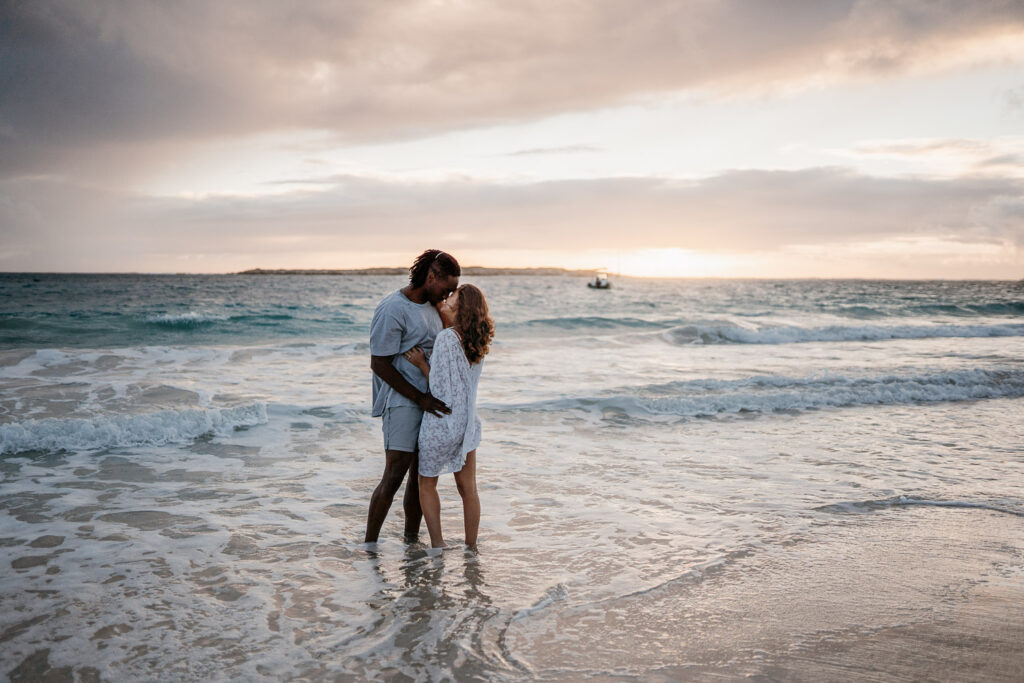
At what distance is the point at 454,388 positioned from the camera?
4523 mm

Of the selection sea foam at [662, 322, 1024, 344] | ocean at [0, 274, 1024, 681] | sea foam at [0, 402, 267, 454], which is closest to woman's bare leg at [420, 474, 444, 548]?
ocean at [0, 274, 1024, 681]

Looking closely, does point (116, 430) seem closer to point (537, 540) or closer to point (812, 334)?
point (537, 540)

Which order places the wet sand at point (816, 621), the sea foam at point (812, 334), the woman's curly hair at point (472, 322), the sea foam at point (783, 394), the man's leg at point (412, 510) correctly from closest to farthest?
the wet sand at point (816, 621) < the woman's curly hair at point (472, 322) < the man's leg at point (412, 510) < the sea foam at point (783, 394) < the sea foam at point (812, 334)

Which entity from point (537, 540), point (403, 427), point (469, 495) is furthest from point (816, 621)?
point (403, 427)

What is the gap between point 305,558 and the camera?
15.8 ft

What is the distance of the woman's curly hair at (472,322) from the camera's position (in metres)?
4.39

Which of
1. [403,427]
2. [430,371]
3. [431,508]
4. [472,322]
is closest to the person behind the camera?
[472,322]

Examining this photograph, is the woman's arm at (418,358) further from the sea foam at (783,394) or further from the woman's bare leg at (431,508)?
the sea foam at (783,394)

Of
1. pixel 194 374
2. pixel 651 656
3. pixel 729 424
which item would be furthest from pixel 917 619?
pixel 194 374

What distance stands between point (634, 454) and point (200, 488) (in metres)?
4.99

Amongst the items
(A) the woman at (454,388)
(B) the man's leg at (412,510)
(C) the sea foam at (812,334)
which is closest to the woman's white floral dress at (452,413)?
(A) the woman at (454,388)

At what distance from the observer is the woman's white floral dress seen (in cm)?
443

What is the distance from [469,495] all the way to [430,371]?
1045 millimetres

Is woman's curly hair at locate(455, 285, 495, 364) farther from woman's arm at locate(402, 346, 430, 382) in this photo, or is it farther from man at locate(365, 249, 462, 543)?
woman's arm at locate(402, 346, 430, 382)
